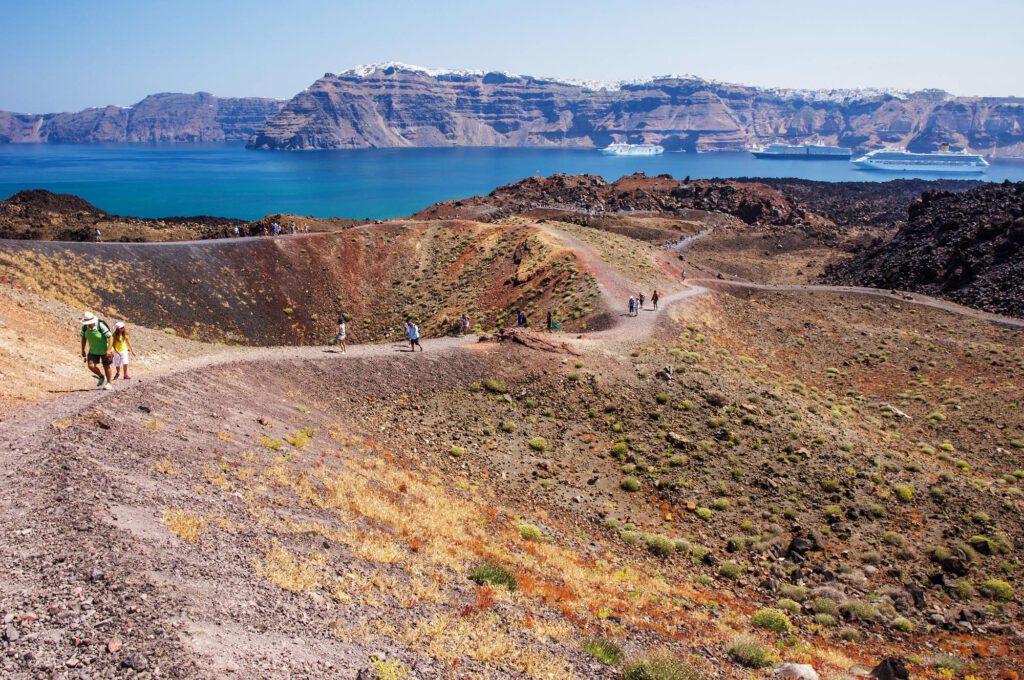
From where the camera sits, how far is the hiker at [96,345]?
17.9m

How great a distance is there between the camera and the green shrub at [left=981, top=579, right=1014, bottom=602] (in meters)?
20.0

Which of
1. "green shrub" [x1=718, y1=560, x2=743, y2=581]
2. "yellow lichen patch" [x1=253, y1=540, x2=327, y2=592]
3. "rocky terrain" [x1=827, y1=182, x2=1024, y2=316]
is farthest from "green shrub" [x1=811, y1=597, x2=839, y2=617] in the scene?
"rocky terrain" [x1=827, y1=182, x2=1024, y2=316]

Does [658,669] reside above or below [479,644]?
below

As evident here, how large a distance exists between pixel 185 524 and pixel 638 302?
37.9 metres

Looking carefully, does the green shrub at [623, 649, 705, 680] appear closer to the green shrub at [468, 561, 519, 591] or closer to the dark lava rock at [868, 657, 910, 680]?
the green shrub at [468, 561, 519, 591]

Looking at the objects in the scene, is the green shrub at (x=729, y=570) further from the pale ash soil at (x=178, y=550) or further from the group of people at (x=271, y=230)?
the group of people at (x=271, y=230)

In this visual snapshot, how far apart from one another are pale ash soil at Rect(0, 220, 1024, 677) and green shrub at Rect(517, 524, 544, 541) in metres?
0.64

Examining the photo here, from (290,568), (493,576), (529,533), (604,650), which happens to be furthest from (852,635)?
(290,568)

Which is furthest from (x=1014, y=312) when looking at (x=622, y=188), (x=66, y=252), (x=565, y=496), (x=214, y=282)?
(x=622, y=188)

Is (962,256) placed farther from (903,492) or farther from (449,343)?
(449,343)

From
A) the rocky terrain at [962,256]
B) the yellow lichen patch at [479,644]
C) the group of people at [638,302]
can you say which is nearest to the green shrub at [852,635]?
the yellow lichen patch at [479,644]

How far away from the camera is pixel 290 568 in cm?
1234

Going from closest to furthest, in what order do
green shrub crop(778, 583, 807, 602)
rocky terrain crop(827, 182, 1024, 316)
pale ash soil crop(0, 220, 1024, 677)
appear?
pale ash soil crop(0, 220, 1024, 677), green shrub crop(778, 583, 807, 602), rocky terrain crop(827, 182, 1024, 316)

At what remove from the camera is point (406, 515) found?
17.5 m
